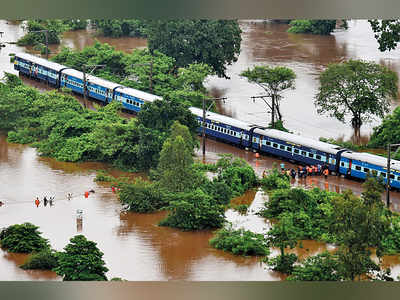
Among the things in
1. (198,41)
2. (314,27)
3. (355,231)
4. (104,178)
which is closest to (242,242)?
(104,178)

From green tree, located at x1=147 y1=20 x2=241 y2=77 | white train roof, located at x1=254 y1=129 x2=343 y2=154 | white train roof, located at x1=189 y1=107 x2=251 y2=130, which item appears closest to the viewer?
white train roof, located at x1=254 y1=129 x2=343 y2=154

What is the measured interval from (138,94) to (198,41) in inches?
294

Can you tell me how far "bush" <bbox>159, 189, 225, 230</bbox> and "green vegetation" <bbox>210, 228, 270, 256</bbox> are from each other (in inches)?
59.5

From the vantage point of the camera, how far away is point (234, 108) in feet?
139

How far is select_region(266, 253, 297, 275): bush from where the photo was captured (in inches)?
841

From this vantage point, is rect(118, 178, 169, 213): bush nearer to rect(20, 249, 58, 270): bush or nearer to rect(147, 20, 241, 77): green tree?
rect(20, 249, 58, 270): bush

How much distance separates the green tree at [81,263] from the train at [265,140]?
11312mm

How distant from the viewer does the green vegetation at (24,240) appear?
2266 cm

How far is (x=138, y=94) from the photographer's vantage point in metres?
39.7

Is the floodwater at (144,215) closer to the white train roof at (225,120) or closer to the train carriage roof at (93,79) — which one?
the white train roof at (225,120)

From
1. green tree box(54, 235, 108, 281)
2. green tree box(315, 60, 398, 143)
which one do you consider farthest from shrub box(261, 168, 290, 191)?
green tree box(54, 235, 108, 281)

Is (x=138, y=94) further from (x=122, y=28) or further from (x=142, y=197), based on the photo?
(x=122, y=28)
